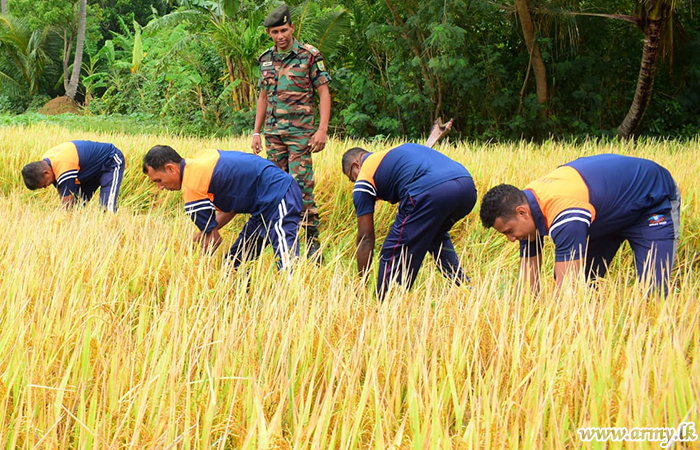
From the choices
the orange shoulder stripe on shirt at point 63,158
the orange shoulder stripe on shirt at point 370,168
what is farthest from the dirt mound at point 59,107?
the orange shoulder stripe on shirt at point 370,168

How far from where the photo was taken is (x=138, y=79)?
1828 centimetres

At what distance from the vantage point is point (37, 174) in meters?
4.71

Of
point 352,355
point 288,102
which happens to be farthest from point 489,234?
point 352,355

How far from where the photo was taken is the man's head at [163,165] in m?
3.33

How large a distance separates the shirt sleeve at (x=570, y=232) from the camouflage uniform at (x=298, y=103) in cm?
242

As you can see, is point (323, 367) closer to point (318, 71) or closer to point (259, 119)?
point (318, 71)

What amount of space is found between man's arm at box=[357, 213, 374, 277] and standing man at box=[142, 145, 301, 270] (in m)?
0.36

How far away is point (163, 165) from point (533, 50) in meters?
7.78

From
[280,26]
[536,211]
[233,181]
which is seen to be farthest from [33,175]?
[536,211]

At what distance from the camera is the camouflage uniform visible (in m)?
4.79

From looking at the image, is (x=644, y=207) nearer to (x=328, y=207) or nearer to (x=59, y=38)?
(x=328, y=207)

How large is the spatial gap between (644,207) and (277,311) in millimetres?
1763

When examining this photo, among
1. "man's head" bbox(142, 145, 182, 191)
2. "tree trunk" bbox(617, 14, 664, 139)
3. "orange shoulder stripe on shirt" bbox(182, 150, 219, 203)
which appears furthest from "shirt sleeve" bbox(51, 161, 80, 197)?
"tree trunk" bbox(617, 14, 664, 139)

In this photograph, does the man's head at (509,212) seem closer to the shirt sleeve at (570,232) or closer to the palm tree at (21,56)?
the shirt sleeve at (570,232)
